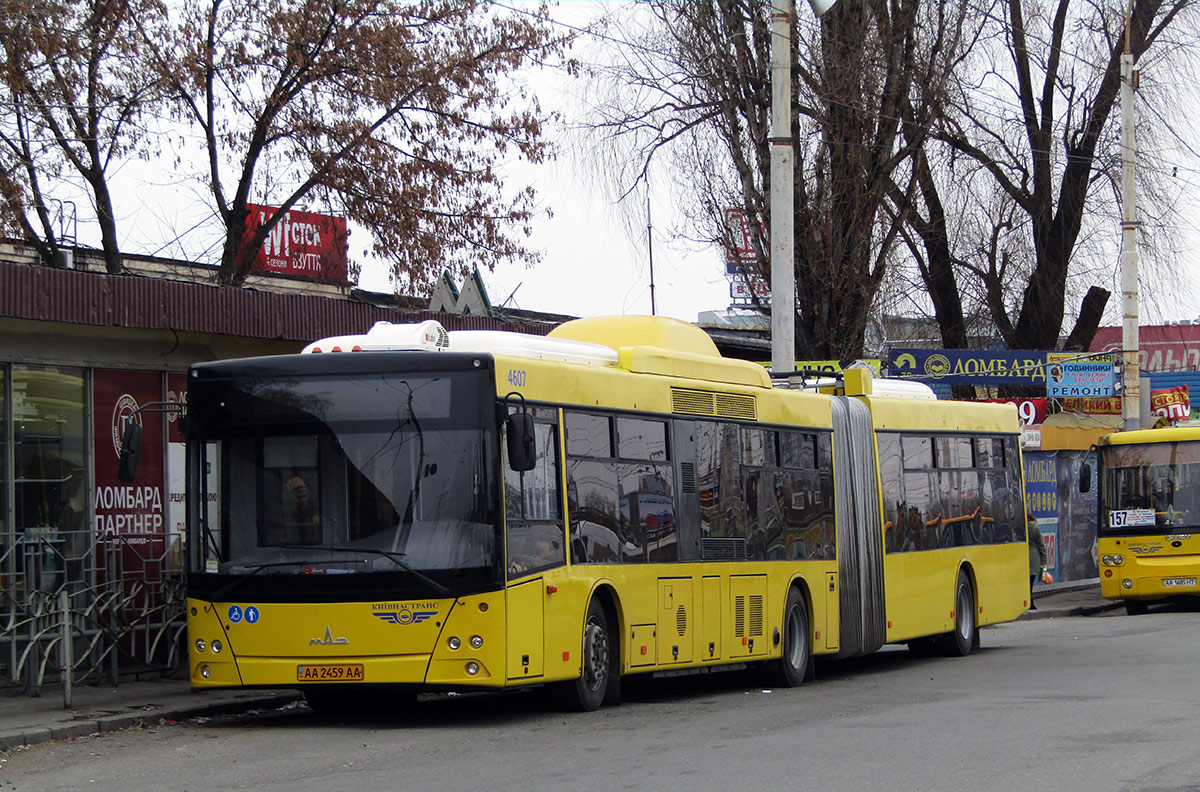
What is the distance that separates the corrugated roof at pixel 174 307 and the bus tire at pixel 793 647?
5.47 metres

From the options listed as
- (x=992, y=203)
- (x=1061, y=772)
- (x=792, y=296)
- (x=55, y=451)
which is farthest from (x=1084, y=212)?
(x=1061, y=772)

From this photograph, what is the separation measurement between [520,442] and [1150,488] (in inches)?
698

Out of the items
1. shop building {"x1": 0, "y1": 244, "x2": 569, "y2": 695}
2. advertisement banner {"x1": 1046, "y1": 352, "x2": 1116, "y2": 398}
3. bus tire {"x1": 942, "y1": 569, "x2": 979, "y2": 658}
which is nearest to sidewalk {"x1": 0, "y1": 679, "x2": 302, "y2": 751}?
shop building {"x1": 0, "y1": 244, "x2": 569, "y2": 695}

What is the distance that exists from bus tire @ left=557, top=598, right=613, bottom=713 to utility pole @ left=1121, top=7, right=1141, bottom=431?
62.2ft

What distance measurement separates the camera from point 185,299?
16234mm

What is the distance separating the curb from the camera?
1186cm

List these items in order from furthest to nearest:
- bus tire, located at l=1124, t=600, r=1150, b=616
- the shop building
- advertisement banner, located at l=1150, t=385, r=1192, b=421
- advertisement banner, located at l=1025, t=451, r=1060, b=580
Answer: advertisement banner, located at l=1150, t=385, r=1192, b=421 → advertisement banner, located at l=1025, t=451, r=1060, b=580 → bus tire, located at l=1124, t=600, r=1150, b=616 → the shop building

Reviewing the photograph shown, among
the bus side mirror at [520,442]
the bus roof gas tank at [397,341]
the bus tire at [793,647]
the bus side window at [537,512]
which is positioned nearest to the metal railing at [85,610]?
the bus roof gas tank at [397,341]

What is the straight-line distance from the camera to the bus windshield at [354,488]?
1225cm

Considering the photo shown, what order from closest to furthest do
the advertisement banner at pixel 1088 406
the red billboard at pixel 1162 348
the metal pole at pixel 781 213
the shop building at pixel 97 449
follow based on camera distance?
the shop building at pixel 97 449
the metal pole at pixel 781 213
the advertisement banner at pixel 1088 406
the red billboard at pixel 1162 348

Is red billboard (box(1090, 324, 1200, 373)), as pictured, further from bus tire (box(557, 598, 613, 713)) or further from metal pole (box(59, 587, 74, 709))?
metal pole (box(59, 587, 74, 709))

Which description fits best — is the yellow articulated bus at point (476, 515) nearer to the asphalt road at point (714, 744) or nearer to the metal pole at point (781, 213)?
the asphalt road at point (714, 744)

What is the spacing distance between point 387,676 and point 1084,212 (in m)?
24.4

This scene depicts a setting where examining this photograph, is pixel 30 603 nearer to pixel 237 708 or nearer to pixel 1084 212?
pixel 237 708
